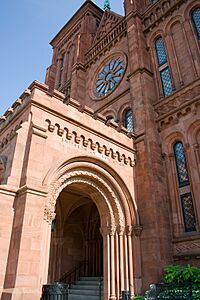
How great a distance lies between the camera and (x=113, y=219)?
10734 mm

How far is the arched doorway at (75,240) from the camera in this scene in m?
14.6

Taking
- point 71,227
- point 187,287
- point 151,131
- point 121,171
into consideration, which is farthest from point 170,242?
point 71,227

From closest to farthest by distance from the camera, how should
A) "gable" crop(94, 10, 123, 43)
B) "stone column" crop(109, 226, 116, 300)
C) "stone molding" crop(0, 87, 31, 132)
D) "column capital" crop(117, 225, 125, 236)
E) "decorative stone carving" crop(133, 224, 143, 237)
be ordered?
"stone column" crop(109, 226, 116, 300) → "stone molding" crop(0, 87, 31, 132) → "column capital" crop(117, 225, 125, 236) → "decorative stone carving" crop(133, 224, 143, 237) → "gable" crop(94, 10, 123, 43)

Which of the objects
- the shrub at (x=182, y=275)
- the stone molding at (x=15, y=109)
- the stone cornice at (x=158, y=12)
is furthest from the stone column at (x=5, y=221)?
the stone cornice at (x=158, y=12)

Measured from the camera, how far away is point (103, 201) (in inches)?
426

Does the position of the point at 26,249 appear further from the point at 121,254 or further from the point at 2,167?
the point at 121,254

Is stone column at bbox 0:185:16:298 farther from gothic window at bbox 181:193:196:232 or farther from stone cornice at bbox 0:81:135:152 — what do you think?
gothic window at bbox 181:193:196:232

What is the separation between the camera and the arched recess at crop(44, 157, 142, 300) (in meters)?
9.71

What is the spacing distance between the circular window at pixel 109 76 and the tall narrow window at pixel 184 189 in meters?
7.75

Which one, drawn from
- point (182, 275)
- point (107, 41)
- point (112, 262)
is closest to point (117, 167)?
point (112, 262)

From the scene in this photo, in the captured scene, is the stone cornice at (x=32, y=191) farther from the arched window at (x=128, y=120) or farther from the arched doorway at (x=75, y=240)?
the arched window at (x=128, y=120)

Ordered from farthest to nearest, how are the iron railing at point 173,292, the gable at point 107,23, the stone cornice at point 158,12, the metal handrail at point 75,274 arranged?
the gable at point 107,23 → the stone cornice at point 158,12 → the metal handrail at point 75,274 → the iron railing at point 173,292

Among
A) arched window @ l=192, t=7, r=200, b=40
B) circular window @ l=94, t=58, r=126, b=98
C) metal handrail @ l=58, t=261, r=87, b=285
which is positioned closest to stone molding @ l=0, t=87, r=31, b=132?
circular window @ l=94, t=58, r=126, b=98

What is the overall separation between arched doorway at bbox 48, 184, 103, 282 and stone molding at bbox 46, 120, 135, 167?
3.36m
